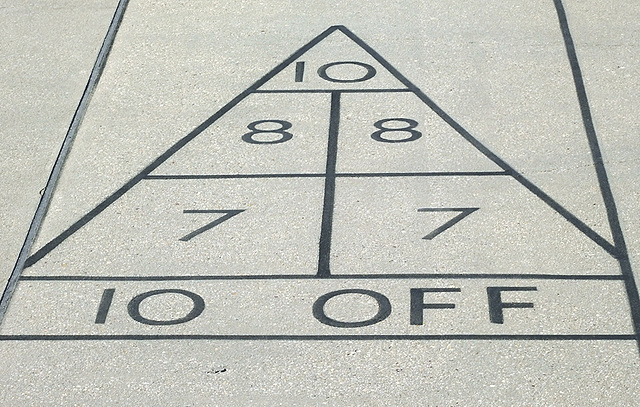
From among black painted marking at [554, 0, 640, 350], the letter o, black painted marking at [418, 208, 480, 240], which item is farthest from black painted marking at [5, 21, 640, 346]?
black painted marking at [418, 208, 480, 240]

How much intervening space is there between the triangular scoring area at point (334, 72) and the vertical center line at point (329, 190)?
20cm

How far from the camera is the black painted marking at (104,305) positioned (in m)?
5.64

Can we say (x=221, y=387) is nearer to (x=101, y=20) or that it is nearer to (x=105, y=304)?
(x=105, y=304)

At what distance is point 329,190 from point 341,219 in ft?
1.17

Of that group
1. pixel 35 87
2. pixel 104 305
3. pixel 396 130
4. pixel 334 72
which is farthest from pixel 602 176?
pixel 35 87

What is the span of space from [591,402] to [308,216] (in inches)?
88.6

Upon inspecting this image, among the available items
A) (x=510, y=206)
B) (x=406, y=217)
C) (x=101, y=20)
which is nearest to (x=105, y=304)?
(x=406, y=217)

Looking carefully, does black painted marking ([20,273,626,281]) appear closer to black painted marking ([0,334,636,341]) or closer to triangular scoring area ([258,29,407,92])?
black painted marking ([0,334,636,341])

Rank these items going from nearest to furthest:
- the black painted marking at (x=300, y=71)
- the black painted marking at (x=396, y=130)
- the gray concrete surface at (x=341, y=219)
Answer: the gray concrete surface at (x=341, y=219) → the black painted marking at (x=396, y=130) → the black painted marking at (x=300, y=71)

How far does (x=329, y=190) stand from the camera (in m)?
6.74

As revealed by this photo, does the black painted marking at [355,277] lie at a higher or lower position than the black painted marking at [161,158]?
→ lower

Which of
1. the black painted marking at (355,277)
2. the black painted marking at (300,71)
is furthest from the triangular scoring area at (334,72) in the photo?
the black painted marking at (355,277)

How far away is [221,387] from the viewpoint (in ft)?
16.9

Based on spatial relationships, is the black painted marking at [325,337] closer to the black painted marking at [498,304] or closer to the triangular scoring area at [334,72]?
the black painted marking at [498,304]
